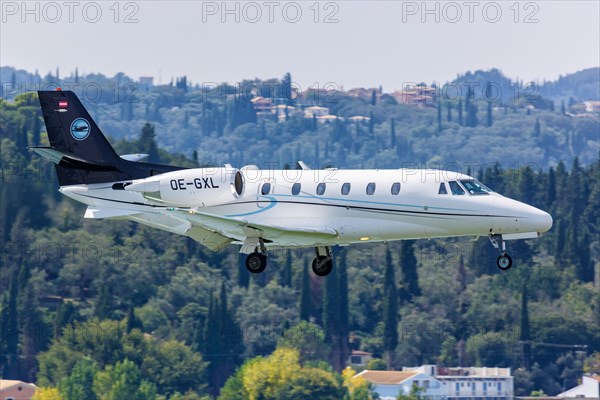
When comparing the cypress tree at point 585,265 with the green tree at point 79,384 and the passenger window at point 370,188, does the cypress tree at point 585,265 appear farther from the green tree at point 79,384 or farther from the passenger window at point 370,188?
the passenger window at point 370,188

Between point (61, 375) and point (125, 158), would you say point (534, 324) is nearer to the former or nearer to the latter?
point (61, 375)

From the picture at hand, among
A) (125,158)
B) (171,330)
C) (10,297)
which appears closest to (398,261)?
(171,330)

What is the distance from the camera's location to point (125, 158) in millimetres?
42562

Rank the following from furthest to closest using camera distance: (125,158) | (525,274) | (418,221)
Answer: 1. (525,274)
2. (125,158)
3. (418,221)

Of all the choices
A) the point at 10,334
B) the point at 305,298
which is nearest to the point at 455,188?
the point at 10,334

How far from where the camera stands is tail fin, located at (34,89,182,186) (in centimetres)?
4238

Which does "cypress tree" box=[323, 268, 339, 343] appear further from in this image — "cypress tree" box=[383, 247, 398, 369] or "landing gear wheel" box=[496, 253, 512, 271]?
"landing gear wheel" box=[496, 253, 512, 271]

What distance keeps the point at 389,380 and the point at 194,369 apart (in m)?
13.4

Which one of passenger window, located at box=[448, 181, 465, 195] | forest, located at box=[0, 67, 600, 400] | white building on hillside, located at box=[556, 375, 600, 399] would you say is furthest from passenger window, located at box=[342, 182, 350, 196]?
white building on hillside, located at box=[556, 375, 600, 399]

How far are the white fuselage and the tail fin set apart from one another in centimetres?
285

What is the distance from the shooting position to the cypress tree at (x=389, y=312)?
117 m

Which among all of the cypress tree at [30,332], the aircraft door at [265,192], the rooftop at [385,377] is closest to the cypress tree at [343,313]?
the rooftop at [385,377]

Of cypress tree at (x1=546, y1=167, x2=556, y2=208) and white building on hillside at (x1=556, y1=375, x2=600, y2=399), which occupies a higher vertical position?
cypress tree at (x1=546, y1=167, x2=556, y2=208)

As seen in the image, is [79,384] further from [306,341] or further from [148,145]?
[148,145]
